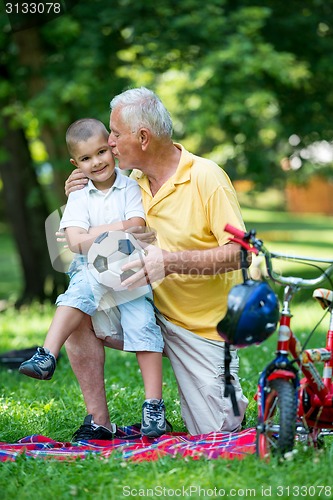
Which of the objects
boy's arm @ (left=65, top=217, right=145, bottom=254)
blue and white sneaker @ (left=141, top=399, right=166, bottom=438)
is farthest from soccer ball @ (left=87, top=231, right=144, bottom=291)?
blue and white sneaker @ (left=141, top=399, right=166, bottom=438)

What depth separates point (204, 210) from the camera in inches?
A: 159

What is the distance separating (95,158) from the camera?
4.16 meters

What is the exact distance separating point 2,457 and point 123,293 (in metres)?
0.95

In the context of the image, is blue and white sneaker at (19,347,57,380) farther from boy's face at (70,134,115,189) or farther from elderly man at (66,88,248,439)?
boy's face at (70,134,115,189)

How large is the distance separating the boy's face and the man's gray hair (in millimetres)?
182

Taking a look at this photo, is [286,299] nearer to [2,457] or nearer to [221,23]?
[2,457]

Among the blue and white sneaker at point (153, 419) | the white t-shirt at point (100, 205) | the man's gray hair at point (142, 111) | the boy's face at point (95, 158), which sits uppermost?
the man's gray hair at point (142, 111)

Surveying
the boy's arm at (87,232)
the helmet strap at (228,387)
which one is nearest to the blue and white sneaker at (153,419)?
the helmet strap at (228,387)

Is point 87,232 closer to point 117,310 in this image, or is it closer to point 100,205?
point 100,205

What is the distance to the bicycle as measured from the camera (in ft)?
10.6

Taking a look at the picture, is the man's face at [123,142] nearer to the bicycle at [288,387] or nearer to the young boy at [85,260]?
the young boy at [85,260]
